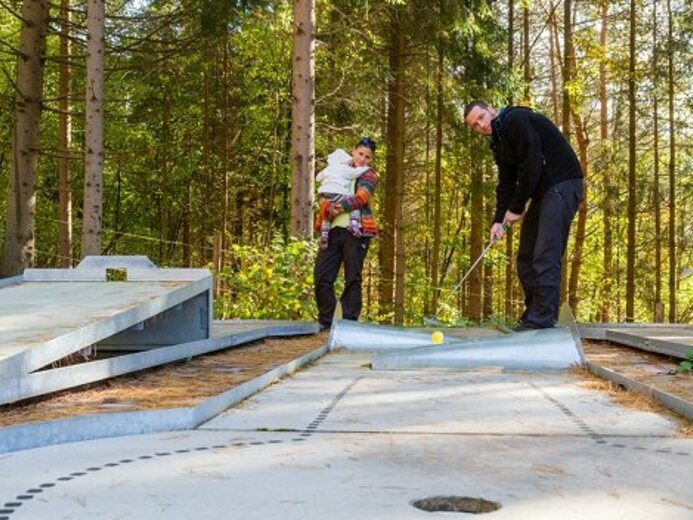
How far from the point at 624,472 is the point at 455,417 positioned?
997 mm

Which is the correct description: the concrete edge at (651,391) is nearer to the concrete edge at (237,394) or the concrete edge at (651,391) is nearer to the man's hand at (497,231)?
the man's hand at (497,231)

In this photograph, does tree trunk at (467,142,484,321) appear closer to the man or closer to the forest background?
the forest background

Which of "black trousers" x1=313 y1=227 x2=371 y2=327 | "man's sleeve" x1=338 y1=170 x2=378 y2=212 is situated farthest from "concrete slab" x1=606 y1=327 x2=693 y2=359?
"man's sleeve" x1=338 y1=170 x2=378 y2=212

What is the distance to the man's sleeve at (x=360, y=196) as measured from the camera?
7.30 meters

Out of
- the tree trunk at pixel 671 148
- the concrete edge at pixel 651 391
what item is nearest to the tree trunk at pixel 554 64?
the tree trunk at pixel 671 148

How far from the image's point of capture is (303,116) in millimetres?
11336

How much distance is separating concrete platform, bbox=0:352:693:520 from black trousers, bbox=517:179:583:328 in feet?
6.16

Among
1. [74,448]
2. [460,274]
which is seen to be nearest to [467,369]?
[74,448]

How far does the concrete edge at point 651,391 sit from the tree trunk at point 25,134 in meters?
9.82

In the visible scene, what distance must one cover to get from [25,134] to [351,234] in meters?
7.04

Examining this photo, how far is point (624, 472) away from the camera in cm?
232

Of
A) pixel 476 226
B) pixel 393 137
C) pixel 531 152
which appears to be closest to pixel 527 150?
pixel 531 152

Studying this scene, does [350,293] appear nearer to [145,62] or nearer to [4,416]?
[4,416]

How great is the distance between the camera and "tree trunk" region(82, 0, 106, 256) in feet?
35.8
